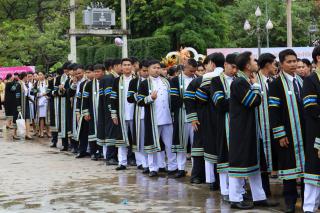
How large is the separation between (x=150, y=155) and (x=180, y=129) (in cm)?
71

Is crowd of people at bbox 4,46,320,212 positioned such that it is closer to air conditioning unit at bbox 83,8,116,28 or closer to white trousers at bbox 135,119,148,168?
white trousers at bbox 135,119,148,168

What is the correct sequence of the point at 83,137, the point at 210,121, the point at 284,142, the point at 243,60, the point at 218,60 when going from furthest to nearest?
1. the point at 83,137
2. the point at 210,121
3. the point at 218,60
4. the point at 243,60
5. the point at 284,142

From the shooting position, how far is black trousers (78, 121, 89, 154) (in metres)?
13.8

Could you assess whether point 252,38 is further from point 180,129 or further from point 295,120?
point 295,120

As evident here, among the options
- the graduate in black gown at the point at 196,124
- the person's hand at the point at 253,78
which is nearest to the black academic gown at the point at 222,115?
the person's hand at the point at 253,78

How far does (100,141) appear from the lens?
13016 millimetres

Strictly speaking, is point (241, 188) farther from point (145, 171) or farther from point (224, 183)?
point (145, 171)

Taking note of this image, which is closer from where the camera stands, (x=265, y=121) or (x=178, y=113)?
(x=265, y=121)

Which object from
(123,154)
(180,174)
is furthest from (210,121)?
(123,154)

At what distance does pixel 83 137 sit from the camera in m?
14.0

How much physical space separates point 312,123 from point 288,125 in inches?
20.8

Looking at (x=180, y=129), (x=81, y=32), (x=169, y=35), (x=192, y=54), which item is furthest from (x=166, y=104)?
(x=169, y=35)

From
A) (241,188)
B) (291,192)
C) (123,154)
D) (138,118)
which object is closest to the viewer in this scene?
(291,192)

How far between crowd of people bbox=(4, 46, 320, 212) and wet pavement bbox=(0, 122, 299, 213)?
0.32 m
